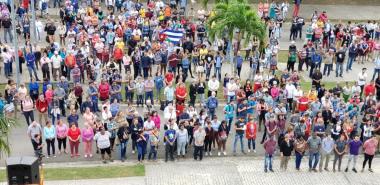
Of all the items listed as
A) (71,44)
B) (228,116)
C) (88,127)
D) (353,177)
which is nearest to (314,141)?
(353,177)

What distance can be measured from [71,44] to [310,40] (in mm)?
11887

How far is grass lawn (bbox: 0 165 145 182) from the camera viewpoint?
16703 millimetres

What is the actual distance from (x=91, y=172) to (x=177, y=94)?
16.0 ft

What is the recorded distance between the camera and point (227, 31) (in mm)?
23078

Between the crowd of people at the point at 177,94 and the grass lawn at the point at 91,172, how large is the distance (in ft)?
1.86

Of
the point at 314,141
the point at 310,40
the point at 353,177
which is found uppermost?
the point at 310,40

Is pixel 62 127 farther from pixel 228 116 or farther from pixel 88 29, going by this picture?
pixel 88 29

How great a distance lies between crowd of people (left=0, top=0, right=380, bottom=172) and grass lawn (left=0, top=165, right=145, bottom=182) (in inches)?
22.4

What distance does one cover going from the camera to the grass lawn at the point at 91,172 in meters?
16.7

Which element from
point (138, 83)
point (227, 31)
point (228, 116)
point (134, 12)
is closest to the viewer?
point (228, 116)

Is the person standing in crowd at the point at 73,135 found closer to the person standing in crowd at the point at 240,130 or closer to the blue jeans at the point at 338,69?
the person standing in crowd at the point at 240,130

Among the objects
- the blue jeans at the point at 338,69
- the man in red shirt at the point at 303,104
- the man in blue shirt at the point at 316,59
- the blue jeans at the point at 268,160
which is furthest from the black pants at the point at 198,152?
the blue jeans at the point at 338,69

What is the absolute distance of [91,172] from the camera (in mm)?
17016

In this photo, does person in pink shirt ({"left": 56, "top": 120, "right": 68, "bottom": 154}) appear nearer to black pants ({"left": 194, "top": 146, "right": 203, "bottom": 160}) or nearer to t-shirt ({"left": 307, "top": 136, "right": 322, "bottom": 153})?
black pants ({"left": 194, "top": 146, "right": 203, "bottom": 160})
